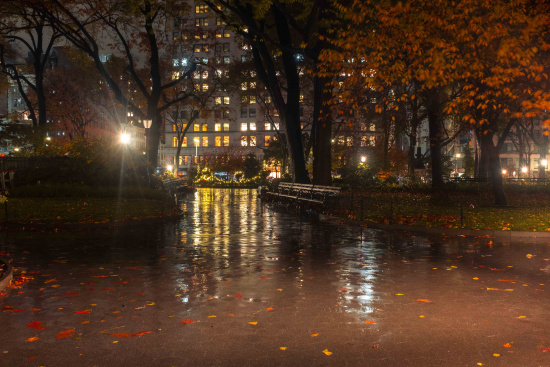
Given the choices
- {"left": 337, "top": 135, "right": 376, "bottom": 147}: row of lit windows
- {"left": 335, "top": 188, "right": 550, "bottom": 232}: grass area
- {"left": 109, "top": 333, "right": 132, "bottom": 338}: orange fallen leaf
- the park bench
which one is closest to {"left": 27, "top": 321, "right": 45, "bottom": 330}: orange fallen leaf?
{"left": 109, "top": 333, "right": 132, "bottom": 338}: orange fallen leaf

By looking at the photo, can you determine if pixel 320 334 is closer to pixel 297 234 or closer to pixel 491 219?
pixel 297 234

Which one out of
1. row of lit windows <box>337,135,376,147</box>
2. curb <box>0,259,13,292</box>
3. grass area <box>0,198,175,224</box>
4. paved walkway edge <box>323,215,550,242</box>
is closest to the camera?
curb <box>0,259,13,292</box>

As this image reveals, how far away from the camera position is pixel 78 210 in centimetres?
2069

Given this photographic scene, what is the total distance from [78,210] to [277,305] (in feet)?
49.3

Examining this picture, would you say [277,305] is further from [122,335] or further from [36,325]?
[36,325]

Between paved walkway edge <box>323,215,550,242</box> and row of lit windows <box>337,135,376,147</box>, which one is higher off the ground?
row of lit windows <box>337,135,376,147</box>

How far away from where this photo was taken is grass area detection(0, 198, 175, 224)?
18.5 metres

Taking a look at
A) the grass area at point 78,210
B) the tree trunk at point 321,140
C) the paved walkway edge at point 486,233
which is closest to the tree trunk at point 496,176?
the tree trunk at point 321,140

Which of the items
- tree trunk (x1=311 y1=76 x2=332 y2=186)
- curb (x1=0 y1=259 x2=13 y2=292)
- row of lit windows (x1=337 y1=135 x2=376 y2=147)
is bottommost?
curb (x1=0 y1=259 x2=13 y2=292)

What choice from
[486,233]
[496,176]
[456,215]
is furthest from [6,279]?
[496,176]

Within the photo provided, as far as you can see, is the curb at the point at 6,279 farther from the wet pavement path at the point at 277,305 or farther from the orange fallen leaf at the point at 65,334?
the orange fallen leaf at the point at 65,334

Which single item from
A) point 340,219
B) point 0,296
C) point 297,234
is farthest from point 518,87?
point 0,296

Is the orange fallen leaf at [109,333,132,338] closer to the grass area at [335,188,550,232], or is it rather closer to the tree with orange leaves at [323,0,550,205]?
the tree with orange leaves at [323,0,550,205]

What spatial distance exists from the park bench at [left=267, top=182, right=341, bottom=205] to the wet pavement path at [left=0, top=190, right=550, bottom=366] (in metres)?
10.4
